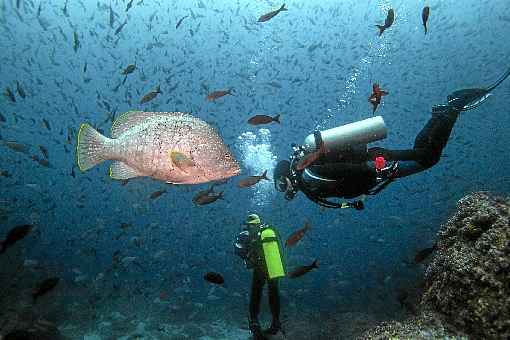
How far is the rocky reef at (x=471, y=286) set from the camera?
2.45 meters

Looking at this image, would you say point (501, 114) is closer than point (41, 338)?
No

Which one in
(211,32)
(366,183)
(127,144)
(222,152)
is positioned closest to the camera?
(222,152)

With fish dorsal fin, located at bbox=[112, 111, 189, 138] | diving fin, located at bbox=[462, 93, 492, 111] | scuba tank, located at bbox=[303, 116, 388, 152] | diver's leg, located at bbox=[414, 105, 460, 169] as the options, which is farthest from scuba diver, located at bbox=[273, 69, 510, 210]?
fish dorsal fin, located at bbox=[112, 111, 189, 138]

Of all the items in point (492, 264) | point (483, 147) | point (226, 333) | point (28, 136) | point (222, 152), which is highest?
point (28, 136)

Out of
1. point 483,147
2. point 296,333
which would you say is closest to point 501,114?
point 483,147

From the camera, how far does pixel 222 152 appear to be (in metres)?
1.79

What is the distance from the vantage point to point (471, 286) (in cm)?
265

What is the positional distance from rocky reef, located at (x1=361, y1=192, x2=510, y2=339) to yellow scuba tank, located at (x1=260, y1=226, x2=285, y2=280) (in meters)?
3.05

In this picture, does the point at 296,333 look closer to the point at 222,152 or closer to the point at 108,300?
the point at 108,300

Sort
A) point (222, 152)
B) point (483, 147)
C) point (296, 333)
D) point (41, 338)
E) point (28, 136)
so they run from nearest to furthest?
1. point (222, 152)
2. point (41, 338)
3. point (296, 333)
4. point (483, 147)
5. point (28, 136)

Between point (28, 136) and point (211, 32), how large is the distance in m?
58.3

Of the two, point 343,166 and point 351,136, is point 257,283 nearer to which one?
point 343,166

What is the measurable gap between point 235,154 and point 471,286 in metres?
4.26

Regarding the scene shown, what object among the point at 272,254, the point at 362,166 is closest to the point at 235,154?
the point at 272,254
